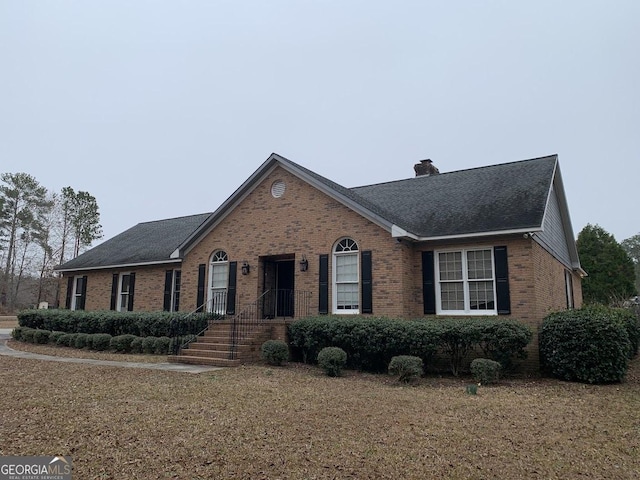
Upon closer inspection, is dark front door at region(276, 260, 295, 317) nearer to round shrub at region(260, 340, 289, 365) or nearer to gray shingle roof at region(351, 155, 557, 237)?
round shrub at region(260, 340, 289, 365)

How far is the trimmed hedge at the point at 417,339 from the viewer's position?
1037 centimetres

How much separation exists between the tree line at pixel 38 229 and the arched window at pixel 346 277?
141ft

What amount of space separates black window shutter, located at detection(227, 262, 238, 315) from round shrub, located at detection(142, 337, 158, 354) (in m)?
2.64

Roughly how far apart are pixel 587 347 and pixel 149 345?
12431 millimetres

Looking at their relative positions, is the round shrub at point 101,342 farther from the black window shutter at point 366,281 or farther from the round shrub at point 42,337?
the black window shutter at point 366,281

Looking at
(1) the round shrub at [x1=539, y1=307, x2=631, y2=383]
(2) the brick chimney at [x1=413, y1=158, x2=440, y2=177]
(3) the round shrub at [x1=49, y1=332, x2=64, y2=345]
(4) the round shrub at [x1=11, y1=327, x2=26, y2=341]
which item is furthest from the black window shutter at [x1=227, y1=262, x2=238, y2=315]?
(1) the round shrub at [x1=539, y1=307, x2=631, y2=383]

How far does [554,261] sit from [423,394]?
9761 millimetres

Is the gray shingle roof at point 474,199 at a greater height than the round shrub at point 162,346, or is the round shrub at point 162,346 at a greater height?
the gray shingle roof at point 474,199

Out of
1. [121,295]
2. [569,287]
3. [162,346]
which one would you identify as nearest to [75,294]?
[121,295]

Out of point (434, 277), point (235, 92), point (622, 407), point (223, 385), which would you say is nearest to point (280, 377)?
point (223, 385)

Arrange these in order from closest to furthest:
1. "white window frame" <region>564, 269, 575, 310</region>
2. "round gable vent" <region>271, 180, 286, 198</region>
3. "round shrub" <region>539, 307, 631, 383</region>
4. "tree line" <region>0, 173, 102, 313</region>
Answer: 1. "round shrub" <region>539, 307, 631, 383</region>
2. "round gable vent" <region>271, 180, 286, 198</region>
3. "white window frame" <region>564, 269, 575, 310</region>
4. "tree line" <region>0, 173, 102, 313</region>

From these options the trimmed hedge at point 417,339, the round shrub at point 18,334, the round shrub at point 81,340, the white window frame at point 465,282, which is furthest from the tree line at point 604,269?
the round shrub at point 18,334

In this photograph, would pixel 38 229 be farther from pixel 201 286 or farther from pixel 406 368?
pixel 406 368

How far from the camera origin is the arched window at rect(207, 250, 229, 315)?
1616cm
